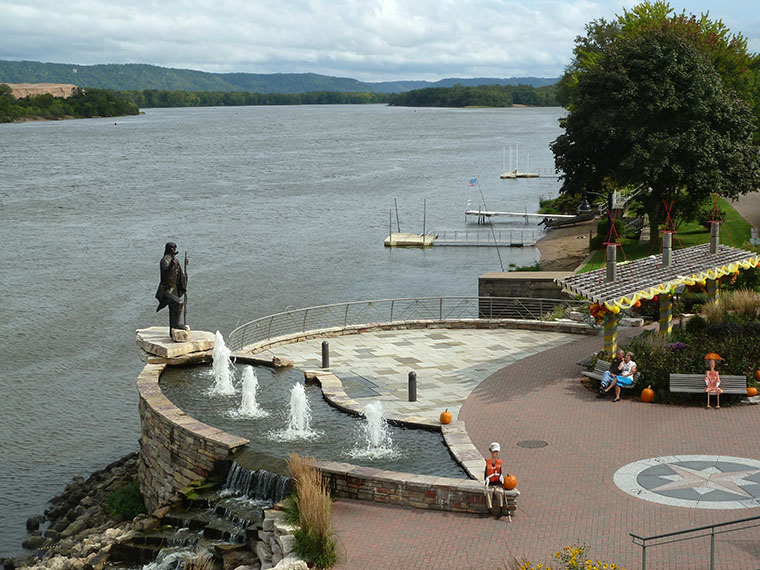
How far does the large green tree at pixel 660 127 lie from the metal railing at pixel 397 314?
24.7 ft

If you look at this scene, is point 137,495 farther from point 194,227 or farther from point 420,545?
point 194,227

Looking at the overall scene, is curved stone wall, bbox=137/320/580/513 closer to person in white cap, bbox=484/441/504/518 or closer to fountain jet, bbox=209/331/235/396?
person in white cap, bbox=484/441/504/518

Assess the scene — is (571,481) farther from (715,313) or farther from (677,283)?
(715,313)

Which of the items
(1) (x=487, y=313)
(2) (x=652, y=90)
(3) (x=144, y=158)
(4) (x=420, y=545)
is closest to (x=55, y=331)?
(1) (x=487, y=313)

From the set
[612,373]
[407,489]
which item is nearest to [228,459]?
[407,489]

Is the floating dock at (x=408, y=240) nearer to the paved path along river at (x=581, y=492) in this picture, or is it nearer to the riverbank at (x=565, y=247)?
the riverbank at (x=565, y=247)

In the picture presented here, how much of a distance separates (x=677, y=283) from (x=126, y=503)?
47.2ft

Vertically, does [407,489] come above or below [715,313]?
below

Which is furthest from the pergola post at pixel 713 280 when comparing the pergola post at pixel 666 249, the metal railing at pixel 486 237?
the metal railing at pixel 486 237

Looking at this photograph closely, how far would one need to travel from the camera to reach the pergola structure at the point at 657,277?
2255 cm

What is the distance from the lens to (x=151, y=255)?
59.3m

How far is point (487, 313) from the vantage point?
133 ft

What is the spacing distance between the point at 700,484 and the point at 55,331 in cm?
3205

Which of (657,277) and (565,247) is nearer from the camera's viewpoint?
(657,277)
